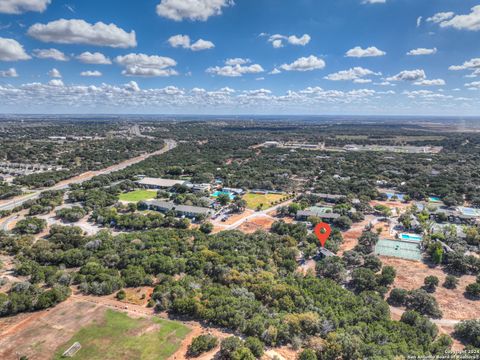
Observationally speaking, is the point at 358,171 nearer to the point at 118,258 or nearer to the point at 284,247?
the point at 284,247

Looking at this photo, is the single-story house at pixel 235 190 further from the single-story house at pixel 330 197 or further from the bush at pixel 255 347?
the bush at pixel 255 347

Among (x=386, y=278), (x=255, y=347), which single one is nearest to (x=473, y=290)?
(x=386, y=278)

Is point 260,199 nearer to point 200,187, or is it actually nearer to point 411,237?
point 200,187

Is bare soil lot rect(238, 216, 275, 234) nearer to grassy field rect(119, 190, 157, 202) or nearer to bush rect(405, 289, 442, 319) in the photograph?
bush rect(405, 289, 442, 319)

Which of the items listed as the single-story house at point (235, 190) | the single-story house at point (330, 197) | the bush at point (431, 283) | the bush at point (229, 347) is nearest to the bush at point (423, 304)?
the bush at point (431, 283)

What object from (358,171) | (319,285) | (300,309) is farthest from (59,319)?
(358,171)
